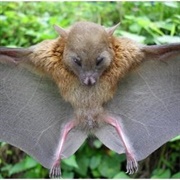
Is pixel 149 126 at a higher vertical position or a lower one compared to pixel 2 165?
higher

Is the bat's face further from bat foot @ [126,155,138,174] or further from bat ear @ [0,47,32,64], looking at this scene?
bat foot @ [126,155,138,174]

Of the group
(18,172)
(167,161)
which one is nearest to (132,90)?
(167,161)

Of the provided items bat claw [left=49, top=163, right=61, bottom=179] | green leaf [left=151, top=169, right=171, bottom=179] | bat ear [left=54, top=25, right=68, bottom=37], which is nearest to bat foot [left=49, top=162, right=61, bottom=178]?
bat claw [left=49, top=163, right=61, bottom=179]

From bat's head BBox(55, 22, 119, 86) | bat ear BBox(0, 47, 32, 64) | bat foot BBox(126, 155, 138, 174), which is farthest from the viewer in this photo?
bat ear BBox(0, 47, 32, 64)

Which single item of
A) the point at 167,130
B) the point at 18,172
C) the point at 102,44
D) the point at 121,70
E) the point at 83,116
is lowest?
the point at 18,172

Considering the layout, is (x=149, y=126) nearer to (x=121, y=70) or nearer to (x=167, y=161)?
(x=121, y=70)

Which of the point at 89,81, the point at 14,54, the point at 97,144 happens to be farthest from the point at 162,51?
the point at 97,144

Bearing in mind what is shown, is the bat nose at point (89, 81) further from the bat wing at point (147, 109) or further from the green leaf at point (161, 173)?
the green leaf at point (161, 173)
